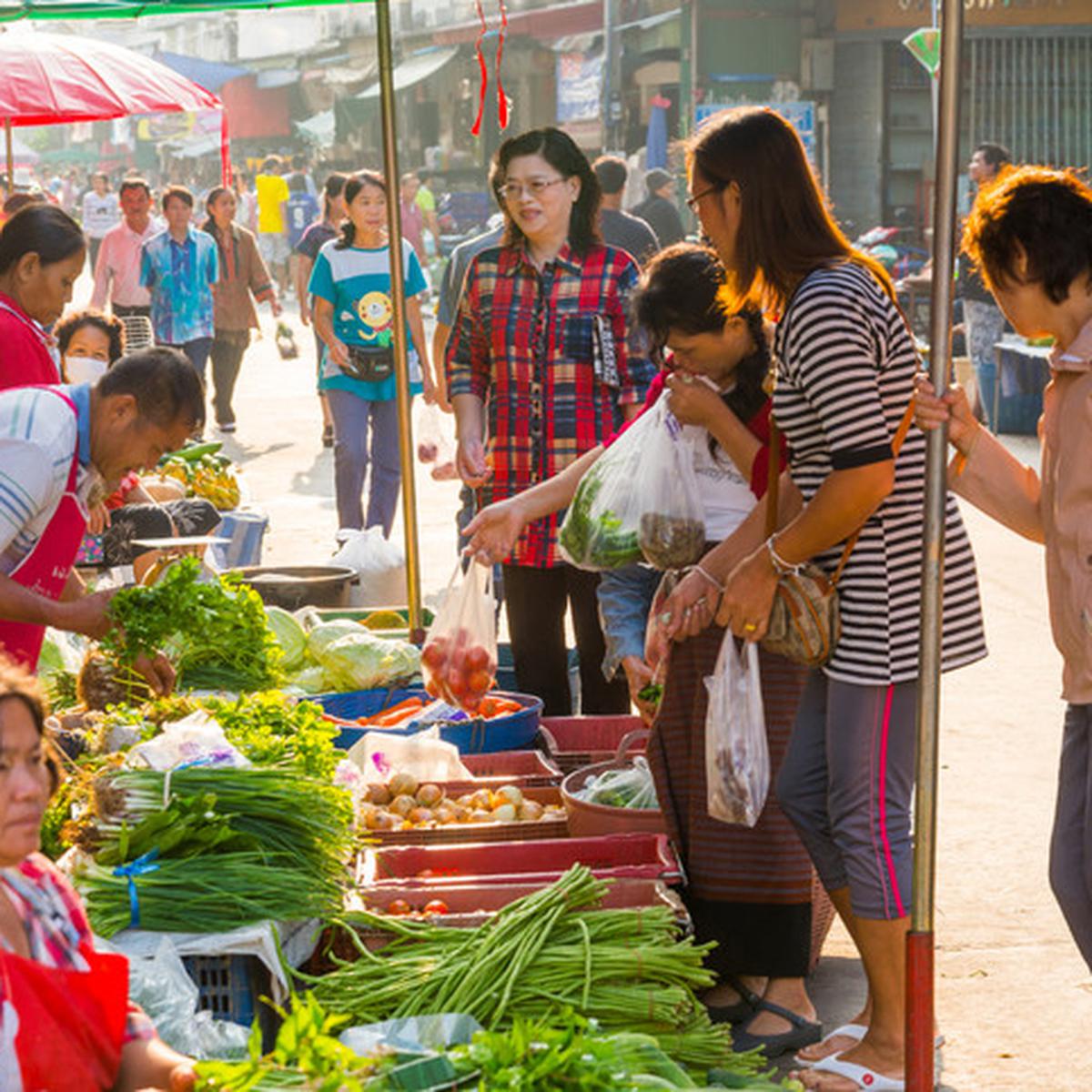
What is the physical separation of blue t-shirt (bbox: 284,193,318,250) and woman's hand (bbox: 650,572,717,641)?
2760 centimetres

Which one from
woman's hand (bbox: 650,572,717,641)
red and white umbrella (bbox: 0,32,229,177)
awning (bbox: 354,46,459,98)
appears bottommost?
woman's hand (bbox: 650,572,717,641)

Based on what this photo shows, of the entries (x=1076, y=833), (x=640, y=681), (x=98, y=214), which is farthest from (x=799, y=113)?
(x=1076, y=833)

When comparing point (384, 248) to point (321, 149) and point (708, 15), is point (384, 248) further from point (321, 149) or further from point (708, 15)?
point (321, 149)

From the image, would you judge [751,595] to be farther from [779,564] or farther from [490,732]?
[490,732]

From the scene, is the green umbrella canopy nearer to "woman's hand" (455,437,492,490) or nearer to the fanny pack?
the fanny pack

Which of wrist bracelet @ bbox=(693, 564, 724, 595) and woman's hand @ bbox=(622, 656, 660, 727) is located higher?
wrist bracelet @ bbox=(693, 564, 724, 595)

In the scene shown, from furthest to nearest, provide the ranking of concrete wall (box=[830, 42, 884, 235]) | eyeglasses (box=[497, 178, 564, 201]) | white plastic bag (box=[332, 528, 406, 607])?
concrete wall (box=[830, 42, 884, 235]), white plastic bag (box=[332, 528, 406, 607]), eyeglasses (box=[497, 178, 564, 201])

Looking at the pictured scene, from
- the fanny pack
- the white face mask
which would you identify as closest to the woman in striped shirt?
the white face mask

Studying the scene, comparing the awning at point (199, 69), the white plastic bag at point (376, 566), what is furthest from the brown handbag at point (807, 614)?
the awning at point (199, 69)

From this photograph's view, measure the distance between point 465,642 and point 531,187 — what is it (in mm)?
1574

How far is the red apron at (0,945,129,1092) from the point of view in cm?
249

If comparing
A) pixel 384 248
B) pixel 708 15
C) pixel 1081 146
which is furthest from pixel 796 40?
pixel 384 248

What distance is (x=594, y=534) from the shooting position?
184 inches

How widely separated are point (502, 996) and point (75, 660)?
11.1ft
